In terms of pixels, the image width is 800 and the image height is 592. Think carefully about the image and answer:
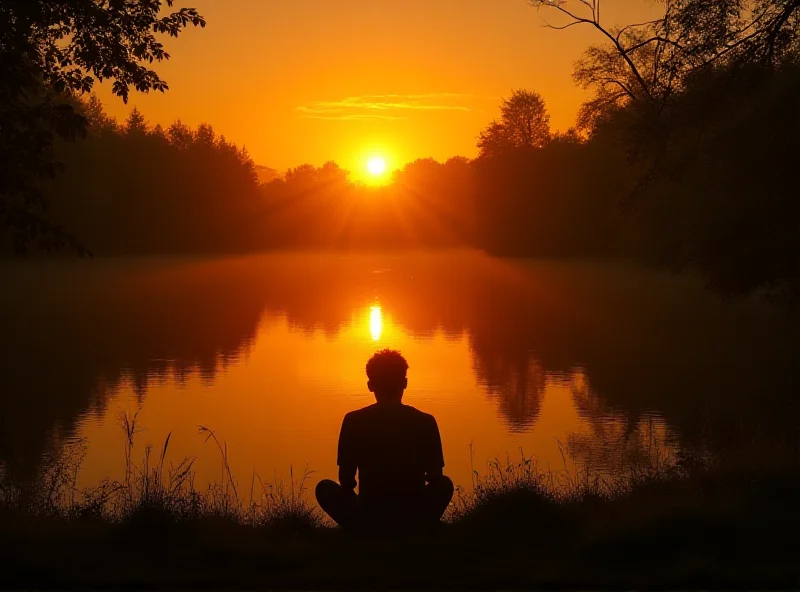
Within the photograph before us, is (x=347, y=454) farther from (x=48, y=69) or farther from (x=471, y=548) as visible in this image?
(x=48, y=69)

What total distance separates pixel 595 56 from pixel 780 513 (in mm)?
26945

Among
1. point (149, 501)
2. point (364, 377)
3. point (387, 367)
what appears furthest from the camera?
point (364, 377)

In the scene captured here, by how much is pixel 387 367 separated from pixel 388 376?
0.06m

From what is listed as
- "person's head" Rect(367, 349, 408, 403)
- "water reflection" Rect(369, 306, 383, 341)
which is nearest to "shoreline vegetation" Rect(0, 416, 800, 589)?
"person's head" Rect(367, 349, 408, 403)

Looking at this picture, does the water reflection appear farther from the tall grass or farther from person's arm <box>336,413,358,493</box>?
person's arm <box>336,413,358,493</box>

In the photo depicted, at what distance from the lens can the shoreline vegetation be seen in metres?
5.30

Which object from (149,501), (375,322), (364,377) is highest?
(149,501)

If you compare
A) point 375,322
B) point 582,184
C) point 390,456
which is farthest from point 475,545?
point 582,184

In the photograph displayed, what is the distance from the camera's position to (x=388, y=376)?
6.21 m

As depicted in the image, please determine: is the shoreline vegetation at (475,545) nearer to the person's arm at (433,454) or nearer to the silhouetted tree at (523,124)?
the person's arm at (433,454)

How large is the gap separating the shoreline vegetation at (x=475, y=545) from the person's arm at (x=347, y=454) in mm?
371

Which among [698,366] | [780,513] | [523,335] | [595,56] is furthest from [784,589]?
[595,56]

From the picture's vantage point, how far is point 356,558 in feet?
19.1

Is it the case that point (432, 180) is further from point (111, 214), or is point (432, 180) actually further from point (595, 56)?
point (595, 56)
